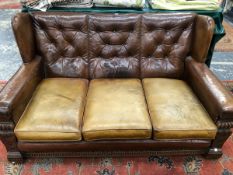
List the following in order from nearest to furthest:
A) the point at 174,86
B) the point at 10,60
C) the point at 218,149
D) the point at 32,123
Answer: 1. the point at 32,123
2. the point at 218,149
3. the point at 174,86
4. the point at 10,60

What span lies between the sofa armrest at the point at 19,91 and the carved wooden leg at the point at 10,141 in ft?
0.16

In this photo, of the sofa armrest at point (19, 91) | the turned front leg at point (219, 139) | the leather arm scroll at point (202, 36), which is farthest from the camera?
the leather arm scroll at point (202, 36)

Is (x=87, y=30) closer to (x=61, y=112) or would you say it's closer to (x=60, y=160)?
(x=61, y=112)

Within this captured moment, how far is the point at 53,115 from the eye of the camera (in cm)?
160

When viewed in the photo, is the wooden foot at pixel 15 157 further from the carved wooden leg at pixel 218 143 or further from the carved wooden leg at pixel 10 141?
the carved wooden leg at pixel 218 143

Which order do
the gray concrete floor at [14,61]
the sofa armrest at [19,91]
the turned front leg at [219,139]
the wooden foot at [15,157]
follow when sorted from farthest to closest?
the gray concrete floor at [14,61] → the wooden foot at [15,157] → the turned front leg at [219,139] → the sofa armrest at [19,91]

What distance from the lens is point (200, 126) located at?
1562 millimetres

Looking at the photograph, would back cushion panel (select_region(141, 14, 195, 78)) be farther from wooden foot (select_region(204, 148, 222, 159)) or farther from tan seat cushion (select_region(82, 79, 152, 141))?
wooden foot (select_region(204, 148, 222, 159))

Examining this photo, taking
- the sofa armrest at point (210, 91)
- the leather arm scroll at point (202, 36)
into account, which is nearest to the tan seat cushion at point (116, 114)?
the sofa armrest at point (210, 91)

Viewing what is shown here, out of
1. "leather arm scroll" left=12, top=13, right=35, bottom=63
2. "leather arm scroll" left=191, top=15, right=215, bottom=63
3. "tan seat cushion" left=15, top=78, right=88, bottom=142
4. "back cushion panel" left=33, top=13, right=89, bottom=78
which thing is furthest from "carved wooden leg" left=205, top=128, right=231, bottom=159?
"leather arm scroll" left=12, top=13, right=35, bottom=63

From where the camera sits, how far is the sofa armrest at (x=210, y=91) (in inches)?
59.5

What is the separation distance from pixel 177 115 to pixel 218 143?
38cm

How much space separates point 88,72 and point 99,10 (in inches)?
21.6

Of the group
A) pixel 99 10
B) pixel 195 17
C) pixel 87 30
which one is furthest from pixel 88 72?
pixel 195 17
